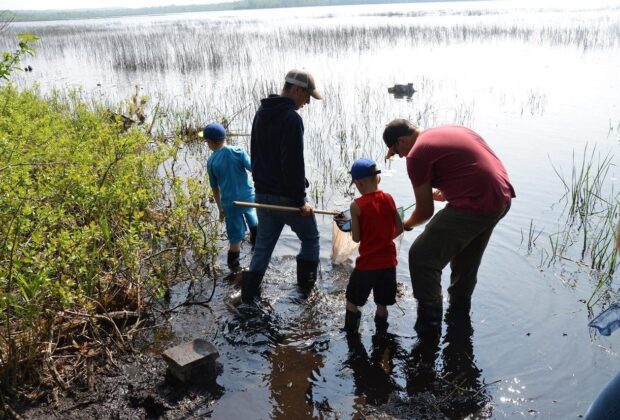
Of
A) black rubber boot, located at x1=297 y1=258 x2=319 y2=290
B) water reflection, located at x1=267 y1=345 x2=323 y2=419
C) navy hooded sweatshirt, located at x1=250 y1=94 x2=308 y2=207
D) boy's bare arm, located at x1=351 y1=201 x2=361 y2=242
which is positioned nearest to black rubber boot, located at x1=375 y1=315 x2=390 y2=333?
water reflection, located at x1=267 y1=345 x2=323 y2=419

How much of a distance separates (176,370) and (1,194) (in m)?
1.81

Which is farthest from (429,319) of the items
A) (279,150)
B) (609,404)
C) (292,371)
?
(609,404)

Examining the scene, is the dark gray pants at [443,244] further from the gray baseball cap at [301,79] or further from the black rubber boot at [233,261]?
the black rubber boot at [233,261]

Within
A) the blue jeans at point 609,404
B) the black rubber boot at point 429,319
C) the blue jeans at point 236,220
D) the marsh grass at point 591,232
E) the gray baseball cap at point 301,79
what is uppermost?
the gray baseball cap at point 301,79

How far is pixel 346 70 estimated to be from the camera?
17812mm

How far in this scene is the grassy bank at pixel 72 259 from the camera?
10.7ft

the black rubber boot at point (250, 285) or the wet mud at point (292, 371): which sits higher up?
the black rubber boot at point (250, 285)

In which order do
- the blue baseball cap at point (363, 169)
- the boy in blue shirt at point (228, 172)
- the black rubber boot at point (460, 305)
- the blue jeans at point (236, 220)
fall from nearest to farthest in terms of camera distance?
1. the blue baseball cap at point (363, 169)
2. the black rubber boot at point (460, 305)
3. the boy in blue shirt at point (228, 172)
4. the blue jeans at point (236, 220)

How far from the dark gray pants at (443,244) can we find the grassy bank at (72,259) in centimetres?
194

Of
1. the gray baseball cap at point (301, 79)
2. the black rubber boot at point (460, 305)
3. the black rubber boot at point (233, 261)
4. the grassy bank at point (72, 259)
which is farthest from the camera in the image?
the black rubber boot at point (233, 261)

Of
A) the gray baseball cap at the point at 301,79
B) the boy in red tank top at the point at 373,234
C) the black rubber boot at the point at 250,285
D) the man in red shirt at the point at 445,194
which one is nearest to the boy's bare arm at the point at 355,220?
the boy in red tank top at the point at 373,234

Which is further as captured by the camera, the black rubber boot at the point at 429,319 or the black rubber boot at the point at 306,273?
the black rubber boot at the point at 306,273

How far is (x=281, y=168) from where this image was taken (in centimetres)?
406

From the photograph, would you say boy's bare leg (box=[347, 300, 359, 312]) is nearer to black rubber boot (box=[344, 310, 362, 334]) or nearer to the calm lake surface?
black rubber boot (box=[344, 310, 362, 334])
